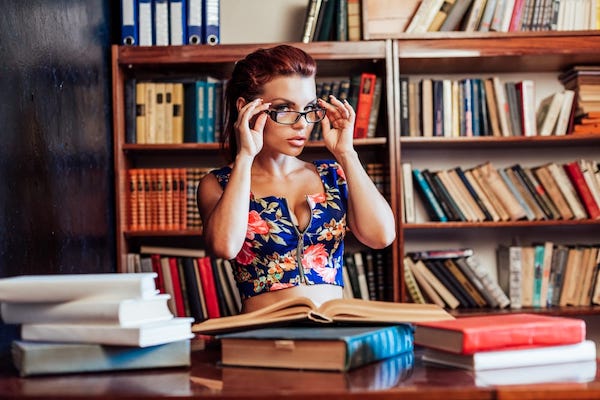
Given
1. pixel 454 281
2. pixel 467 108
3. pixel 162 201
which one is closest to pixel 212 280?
pixel 162 201

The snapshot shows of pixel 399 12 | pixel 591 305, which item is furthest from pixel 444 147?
pixel 591 305

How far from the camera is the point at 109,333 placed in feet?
3.58

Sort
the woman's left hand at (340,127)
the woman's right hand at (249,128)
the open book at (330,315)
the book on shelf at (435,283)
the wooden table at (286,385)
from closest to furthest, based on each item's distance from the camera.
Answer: the wooden table at (286,385) < the open book at (330,315) < the woman's right hand at (249,128) < the woman's left hand at (340,127) < the book on shelf at (435,283)

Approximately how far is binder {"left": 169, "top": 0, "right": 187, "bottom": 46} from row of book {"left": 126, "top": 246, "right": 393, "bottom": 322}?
890 millimetres

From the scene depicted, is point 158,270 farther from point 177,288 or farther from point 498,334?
point 498,334

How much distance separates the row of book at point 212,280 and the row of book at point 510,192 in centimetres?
28

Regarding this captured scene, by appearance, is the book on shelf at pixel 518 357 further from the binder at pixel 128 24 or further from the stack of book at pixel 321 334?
the binder at pixel 128 24

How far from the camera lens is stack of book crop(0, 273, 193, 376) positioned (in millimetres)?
1088

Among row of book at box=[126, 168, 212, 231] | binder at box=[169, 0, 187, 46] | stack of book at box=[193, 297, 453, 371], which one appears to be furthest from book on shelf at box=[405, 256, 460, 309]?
stack of book at box=[193, 297, 453, 371]

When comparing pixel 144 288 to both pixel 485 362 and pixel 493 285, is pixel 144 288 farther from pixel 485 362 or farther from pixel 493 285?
pixel 493 285

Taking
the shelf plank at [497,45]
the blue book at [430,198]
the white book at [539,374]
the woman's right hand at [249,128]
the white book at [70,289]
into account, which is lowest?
the white book at [539,374]

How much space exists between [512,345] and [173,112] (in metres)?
2.49

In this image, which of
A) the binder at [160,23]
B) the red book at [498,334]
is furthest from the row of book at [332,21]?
the red book at [498,334]

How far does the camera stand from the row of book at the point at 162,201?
3.34 metres
